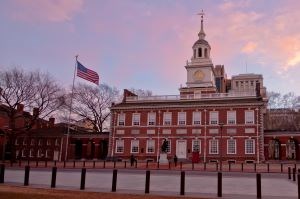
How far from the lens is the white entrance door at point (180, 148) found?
4991 cm

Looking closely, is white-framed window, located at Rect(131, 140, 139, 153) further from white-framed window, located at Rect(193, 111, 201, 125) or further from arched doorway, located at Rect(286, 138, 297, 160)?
arched doorway, located at Rect(286, 138, 297, 160)

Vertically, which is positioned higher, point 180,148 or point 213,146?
point 213,146

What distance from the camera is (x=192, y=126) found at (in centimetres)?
5034

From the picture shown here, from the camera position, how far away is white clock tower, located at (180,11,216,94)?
63406mm

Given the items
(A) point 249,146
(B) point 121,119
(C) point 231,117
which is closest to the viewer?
(A) point 249,146

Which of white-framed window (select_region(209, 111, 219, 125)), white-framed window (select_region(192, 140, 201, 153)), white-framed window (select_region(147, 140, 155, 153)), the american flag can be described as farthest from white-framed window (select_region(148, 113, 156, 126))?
the american flag

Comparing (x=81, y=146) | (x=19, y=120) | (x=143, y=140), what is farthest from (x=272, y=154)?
(x=19, y=120)

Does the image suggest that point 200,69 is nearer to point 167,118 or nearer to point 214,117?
point 167,118

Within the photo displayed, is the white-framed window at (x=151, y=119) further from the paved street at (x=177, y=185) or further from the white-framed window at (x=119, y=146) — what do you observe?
the paved street at (x=177, y=185)

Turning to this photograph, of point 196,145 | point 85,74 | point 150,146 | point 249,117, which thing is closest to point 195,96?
point 196,145

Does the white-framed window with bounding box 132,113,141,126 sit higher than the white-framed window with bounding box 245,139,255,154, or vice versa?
the white-framed window with bounding box 132,113,141,126

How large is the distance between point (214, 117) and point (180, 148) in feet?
20.2

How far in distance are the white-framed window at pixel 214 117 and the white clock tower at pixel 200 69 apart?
506 inches

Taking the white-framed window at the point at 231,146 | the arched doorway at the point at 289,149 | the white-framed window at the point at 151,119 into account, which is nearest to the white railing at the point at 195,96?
the white-framed window at the point at 151,119
